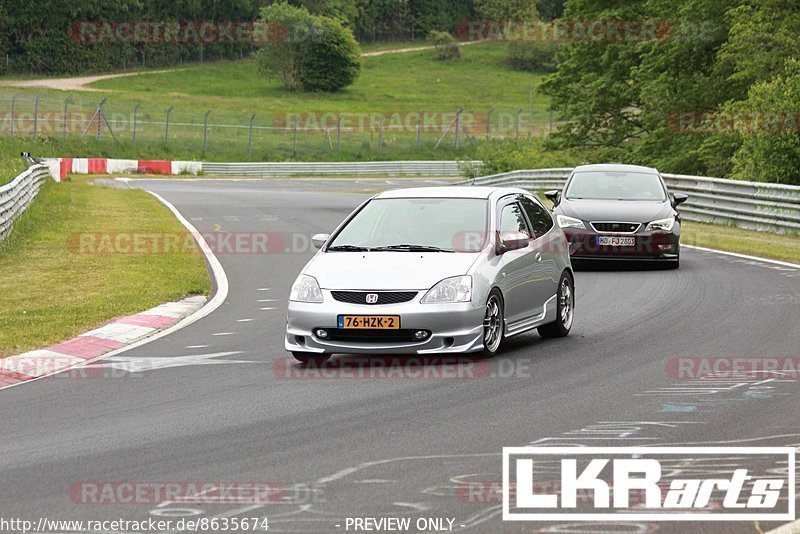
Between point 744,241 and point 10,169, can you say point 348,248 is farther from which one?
point 10,169

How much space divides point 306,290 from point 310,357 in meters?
0.63

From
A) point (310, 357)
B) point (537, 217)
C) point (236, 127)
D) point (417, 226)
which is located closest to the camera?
point (310, 357)

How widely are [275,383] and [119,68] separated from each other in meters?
121

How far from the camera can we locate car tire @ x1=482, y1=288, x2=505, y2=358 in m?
11.4

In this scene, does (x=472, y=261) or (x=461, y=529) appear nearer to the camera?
(x=461, y=529)

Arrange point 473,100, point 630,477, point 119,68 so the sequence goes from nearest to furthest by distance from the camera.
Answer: point 630,477, point 473,100, point 119,68

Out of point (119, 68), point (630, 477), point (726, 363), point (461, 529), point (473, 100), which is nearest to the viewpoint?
point (461, 529)

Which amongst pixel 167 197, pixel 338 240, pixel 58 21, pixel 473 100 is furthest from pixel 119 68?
pixel 338 240

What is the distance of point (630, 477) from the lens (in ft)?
23.3

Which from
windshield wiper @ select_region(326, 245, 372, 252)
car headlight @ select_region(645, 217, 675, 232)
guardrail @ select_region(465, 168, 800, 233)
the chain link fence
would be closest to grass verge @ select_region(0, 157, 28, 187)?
guardrail @ select_region(465, 168, 800, 233)

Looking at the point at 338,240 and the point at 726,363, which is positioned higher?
the point at 338,240

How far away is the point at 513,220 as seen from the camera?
12.8 metres

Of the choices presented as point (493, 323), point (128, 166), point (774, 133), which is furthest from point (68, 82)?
→ point (493, 323)

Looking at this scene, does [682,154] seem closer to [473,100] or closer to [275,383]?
[275,383]
